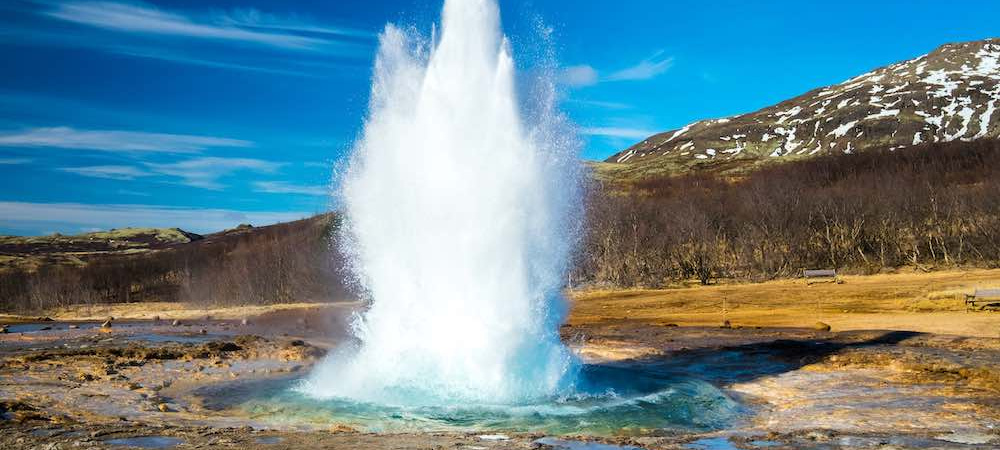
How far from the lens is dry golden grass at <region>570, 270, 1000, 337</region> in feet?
105

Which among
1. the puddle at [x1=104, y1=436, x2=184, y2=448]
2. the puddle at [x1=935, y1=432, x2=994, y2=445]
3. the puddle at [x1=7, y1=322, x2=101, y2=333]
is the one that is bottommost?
the puddle at [x1=7, y1=322, x2=101, y2=333]

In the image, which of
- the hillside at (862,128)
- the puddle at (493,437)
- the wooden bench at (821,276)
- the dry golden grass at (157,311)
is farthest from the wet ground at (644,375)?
the hillside at (862,128)

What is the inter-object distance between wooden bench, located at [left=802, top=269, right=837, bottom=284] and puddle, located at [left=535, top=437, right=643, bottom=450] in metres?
44.6

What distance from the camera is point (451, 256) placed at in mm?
17578

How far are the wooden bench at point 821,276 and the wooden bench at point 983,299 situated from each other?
53.1 ft

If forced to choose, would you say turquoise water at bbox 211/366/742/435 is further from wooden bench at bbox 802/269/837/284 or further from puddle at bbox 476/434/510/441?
wooden bench at bbox 802/269/837/284

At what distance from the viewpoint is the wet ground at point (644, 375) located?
1165cm

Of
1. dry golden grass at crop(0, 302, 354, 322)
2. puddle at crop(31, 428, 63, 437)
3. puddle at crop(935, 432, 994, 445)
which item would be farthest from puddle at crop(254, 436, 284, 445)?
dry golden grass at crop(0, 302, 354, 322)

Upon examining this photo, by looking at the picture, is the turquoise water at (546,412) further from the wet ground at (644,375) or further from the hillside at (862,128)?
the hillside at (862,128)

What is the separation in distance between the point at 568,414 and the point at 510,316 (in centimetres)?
327

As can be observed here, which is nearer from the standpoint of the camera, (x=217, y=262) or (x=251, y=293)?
(x=251, y=293)

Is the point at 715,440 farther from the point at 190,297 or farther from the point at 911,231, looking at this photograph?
the point at 190,297

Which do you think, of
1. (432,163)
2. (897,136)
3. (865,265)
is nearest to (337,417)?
(432,163)

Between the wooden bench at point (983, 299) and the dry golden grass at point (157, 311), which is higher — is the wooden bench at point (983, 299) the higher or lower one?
the higher one
